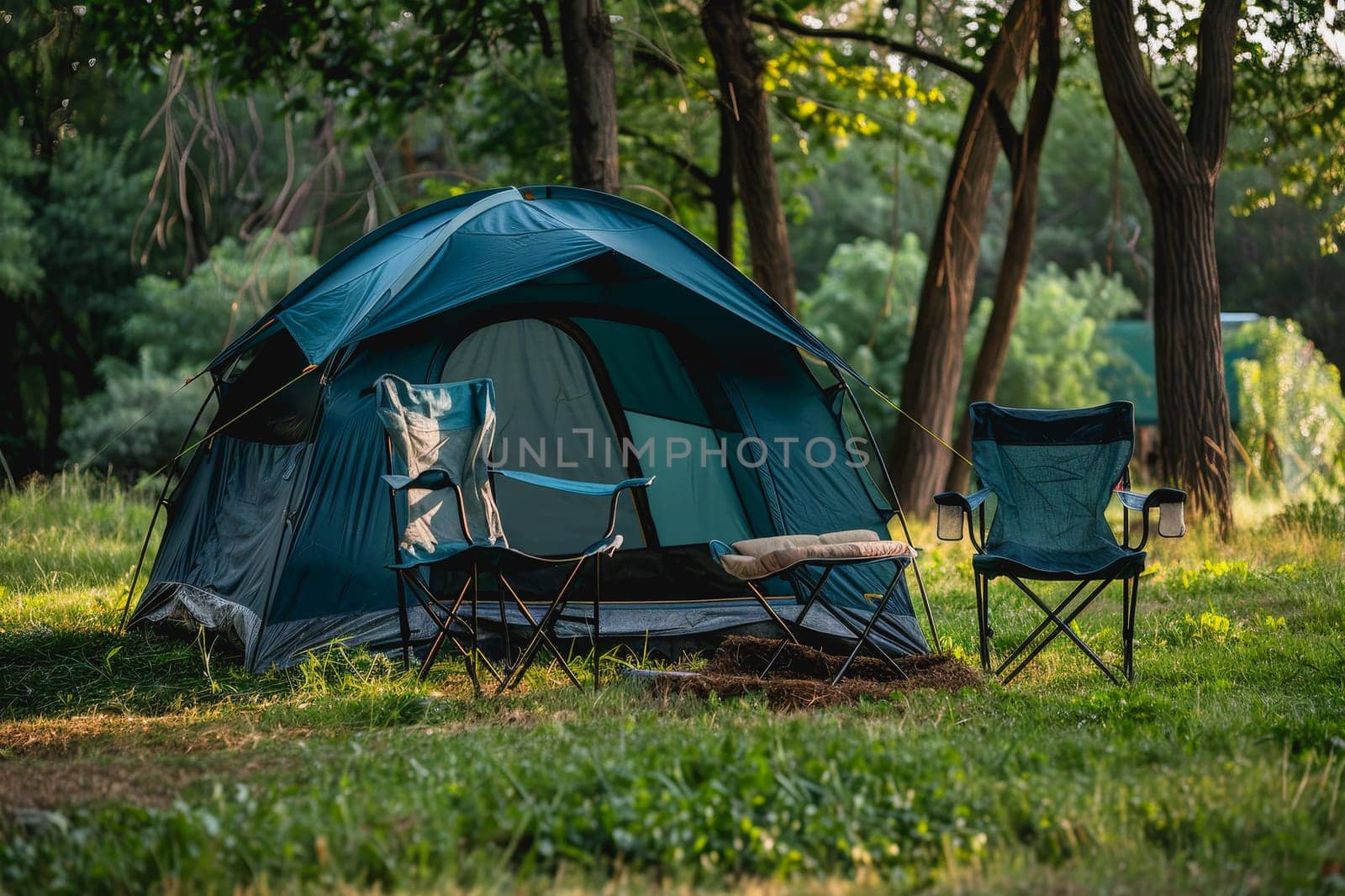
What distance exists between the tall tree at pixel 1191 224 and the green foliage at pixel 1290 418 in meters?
3.02

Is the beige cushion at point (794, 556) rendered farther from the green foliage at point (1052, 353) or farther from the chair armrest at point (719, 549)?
the green foliage at point (1052, 353)

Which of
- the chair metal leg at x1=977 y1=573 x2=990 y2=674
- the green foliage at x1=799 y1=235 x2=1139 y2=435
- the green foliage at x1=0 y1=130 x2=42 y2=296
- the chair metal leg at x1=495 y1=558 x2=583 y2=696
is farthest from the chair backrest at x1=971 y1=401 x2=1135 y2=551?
the green foliage at x1=799 y1=235 x2=1139 y2=435

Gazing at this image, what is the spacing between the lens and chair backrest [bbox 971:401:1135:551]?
170 inches

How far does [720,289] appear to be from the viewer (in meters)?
4.71

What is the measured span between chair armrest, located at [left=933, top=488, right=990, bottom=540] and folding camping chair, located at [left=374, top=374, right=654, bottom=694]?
102 centimetres

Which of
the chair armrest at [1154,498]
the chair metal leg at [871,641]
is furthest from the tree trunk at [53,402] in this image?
the chair armrest at [1154,498]

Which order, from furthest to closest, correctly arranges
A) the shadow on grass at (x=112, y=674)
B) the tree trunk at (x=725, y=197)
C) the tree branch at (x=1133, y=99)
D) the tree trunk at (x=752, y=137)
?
1. the tree trunk at (x=725, y=197)
2. the tree trunk at (x=752, y=137)
3. the tree branch at (x=1133, y=99)
4. the shadow on grass at (x=112, y=674)

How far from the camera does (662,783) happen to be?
2631 millimetres

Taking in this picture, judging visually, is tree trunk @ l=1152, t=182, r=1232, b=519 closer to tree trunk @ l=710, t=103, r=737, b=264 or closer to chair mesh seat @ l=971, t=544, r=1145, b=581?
chair mesh seat @ l=971, t=544, r=1145, b=581

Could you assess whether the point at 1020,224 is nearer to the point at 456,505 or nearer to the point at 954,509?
the point at 954,509

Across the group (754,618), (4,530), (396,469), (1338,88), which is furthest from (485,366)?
(1338,88)

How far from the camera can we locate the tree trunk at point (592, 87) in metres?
6.97

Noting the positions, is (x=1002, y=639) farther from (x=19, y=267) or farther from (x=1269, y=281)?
(x=1269, y=281)

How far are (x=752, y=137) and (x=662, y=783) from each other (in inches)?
267
